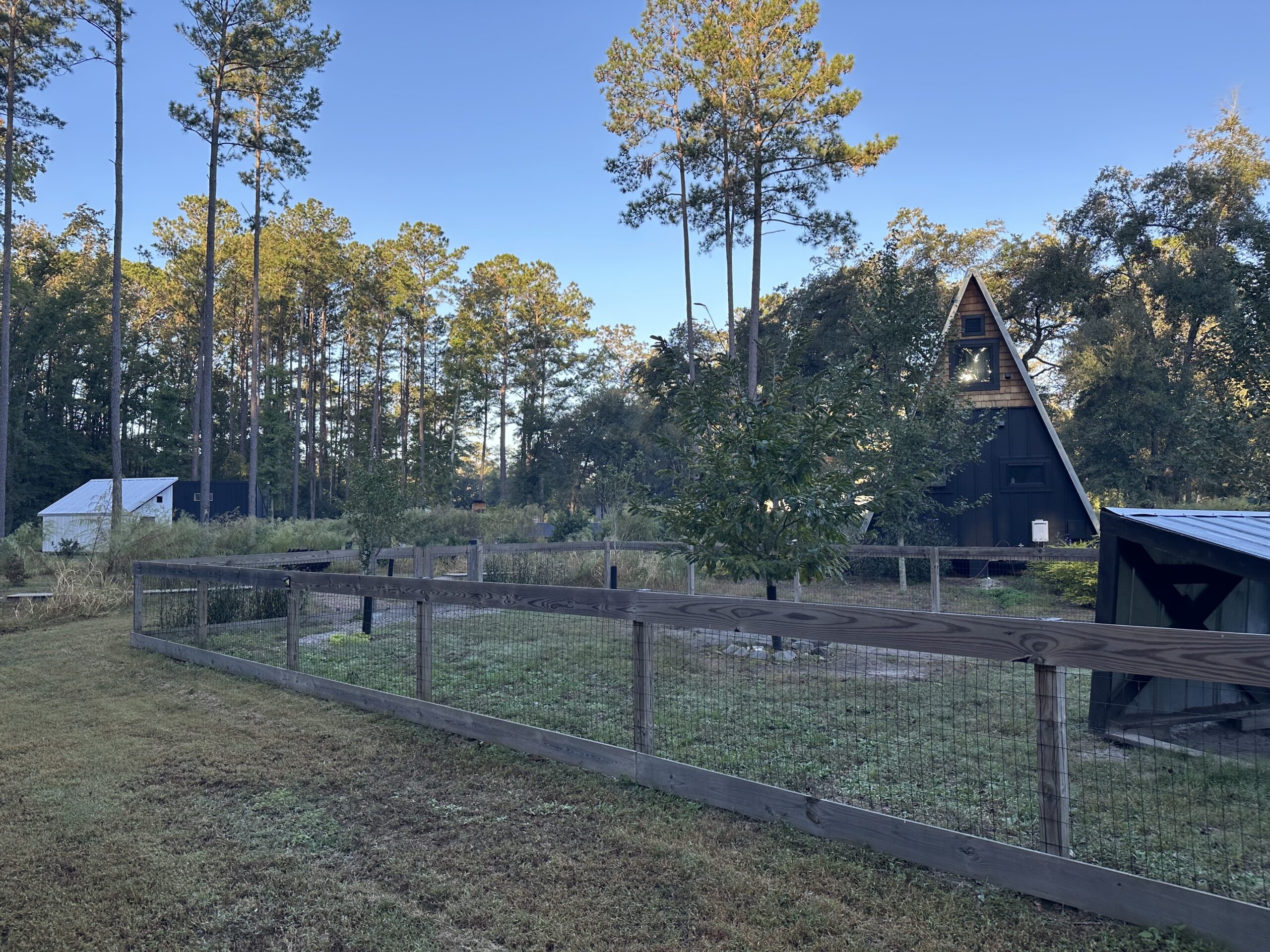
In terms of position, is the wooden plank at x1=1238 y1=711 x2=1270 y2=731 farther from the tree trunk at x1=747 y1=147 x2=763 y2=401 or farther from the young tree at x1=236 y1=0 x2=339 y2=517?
the young tree at x1=236 y1=0 x2=339 y2=517

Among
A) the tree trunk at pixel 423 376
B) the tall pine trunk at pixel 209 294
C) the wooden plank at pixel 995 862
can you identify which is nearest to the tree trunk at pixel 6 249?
the tall pine trunk at pixel 209 294

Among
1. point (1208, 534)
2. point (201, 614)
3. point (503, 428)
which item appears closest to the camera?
point (1208, 534)

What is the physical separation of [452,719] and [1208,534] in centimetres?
498

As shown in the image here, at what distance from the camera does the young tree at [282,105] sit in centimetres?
2420

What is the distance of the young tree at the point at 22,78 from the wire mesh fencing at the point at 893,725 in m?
20.1

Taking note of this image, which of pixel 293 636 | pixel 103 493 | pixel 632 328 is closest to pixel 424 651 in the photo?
pixel 293 636

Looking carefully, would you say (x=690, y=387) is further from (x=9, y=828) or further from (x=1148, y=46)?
(x=1148, y=46)

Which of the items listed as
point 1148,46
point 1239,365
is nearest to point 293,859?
point 1239,365

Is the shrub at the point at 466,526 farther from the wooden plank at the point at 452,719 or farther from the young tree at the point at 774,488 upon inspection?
the young tree at the point at 774,488

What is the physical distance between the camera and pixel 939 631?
3.37m

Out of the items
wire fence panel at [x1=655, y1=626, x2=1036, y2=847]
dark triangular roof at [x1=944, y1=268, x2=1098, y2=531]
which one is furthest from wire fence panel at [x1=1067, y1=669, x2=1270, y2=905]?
dark triangular roof at [x1=944, y1=268, x2=1098, y2=531]

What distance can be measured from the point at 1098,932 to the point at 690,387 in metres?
6.82

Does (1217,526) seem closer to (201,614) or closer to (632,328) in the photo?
(201,614)

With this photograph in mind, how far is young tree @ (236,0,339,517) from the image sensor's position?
953 inches
